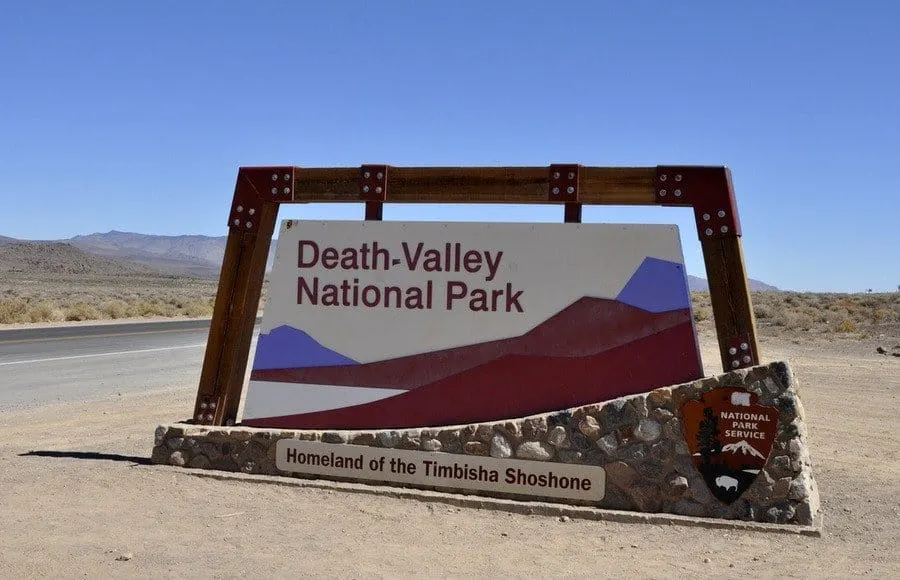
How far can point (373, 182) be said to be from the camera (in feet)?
24.7

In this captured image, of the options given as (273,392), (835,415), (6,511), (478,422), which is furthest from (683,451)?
(835,415)

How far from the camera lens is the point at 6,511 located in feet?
21.0

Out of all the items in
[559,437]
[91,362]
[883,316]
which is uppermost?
[883,316]

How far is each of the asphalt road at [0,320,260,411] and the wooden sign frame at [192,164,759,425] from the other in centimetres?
598

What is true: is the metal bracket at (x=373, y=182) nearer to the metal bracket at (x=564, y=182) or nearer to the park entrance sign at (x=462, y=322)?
the park entrance sign at (x=462, y=322)

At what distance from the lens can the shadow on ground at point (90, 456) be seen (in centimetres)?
794

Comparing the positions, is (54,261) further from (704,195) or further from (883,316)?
(704,195)

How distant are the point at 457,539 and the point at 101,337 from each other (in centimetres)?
2273

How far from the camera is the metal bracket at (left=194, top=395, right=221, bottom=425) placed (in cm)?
772

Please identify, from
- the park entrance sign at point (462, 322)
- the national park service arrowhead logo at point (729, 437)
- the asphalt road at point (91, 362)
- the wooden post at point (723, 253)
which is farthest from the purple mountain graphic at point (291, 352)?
the asphalt road at point (91, 362)

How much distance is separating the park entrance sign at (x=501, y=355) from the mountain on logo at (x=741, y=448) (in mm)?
14

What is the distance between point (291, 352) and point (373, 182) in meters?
1.45

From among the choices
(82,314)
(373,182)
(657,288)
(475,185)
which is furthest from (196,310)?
(657,288)

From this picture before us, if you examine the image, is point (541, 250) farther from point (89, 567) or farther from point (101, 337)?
A: point (101, 337)
